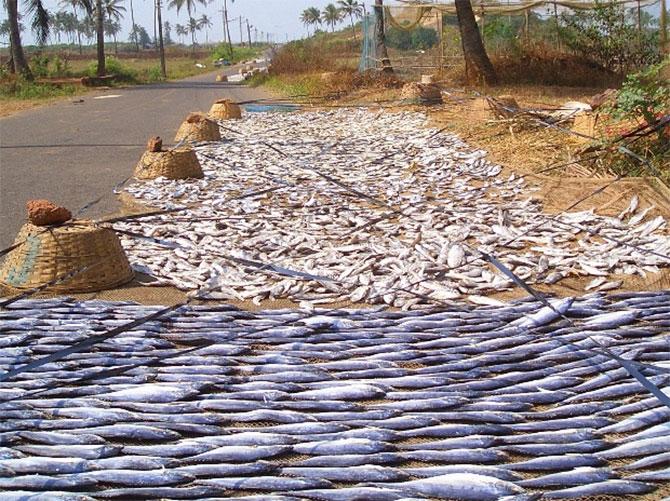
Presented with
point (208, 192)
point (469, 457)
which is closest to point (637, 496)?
point (469, 457)

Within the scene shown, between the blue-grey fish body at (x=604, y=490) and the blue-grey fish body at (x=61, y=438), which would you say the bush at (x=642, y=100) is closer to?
the blue-grey fish body at (x=604, y=490)

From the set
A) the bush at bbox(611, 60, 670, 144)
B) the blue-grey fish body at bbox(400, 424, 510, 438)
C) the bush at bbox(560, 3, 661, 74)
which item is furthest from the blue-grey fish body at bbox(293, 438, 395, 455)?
the bush at bbox(560, 3, 661, 74)

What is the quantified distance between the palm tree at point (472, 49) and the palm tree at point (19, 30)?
1640 centimetres

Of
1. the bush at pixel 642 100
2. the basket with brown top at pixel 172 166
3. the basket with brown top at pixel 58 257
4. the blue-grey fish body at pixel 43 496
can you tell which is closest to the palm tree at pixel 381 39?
the basket with brown top at pixel 172 166

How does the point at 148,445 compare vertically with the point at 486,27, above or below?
below

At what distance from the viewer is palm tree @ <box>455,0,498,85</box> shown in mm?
15992

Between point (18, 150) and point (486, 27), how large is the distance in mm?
12129

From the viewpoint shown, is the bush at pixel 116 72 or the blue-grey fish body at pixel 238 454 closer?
the blue-grey fish body at pixel 238 454

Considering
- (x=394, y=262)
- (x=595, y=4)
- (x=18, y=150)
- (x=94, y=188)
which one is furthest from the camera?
(x=595, y=4)

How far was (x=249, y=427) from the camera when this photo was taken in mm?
2938

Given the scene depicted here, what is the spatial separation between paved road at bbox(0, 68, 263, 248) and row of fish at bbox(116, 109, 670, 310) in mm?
854

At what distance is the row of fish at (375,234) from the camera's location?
4.52 meters

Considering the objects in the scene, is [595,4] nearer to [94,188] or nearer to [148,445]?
[94,188]

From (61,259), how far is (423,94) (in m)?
10.3
